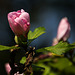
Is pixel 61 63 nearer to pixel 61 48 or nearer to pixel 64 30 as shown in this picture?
pixel 64 30

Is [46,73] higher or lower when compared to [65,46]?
lower

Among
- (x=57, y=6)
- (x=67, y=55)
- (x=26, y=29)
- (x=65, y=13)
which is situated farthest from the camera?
(x=57, y=6)

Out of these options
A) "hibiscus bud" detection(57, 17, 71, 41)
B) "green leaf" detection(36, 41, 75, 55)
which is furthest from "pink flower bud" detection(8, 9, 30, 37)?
"hibiscus bud" detection(57, 17, 71, 41)

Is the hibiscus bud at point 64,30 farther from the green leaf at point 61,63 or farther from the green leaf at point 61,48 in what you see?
the green leaf at point 61,48

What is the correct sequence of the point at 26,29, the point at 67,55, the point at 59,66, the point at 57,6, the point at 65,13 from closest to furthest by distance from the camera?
the point at 26,29 → the point at 67,55 → the point at 59,66 → the point at 65,13 → the point at 57,6

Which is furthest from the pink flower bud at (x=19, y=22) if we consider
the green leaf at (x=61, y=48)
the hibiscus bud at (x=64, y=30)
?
the hibiscus bud at (x=64, y=30)

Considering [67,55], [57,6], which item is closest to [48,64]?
[67,55]

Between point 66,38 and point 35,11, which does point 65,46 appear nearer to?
point 66,38

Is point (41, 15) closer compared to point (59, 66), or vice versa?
point (59, 66)
